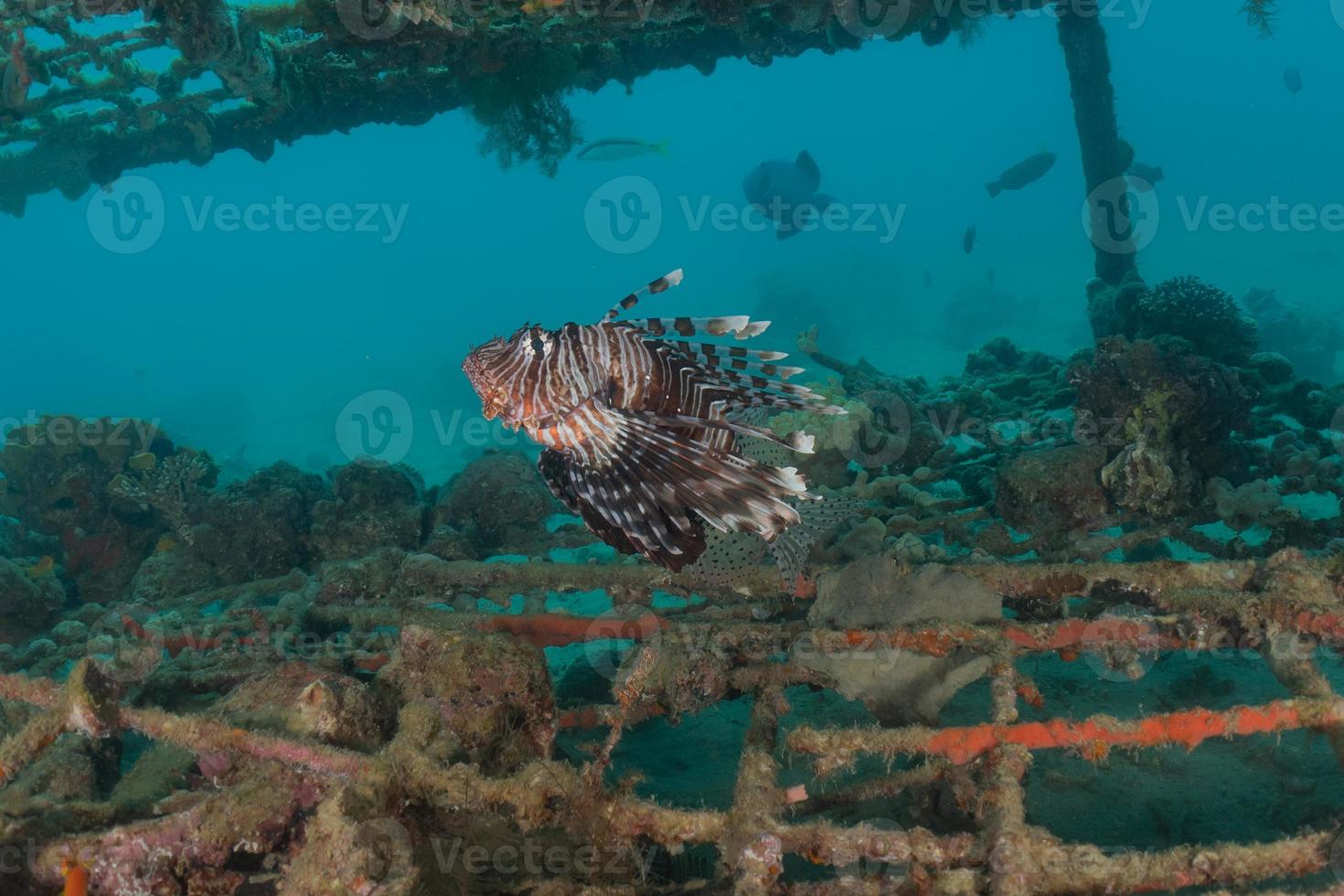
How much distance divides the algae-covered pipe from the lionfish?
14275mm

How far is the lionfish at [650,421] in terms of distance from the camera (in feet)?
11.1

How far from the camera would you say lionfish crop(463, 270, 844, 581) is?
11.1ft

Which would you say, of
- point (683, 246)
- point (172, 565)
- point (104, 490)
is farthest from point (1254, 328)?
point (683, 246)

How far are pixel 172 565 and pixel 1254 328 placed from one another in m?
14.9

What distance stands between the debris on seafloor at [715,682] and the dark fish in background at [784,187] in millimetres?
17940

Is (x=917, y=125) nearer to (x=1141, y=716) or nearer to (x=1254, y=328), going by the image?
(x=1254, y=328)
